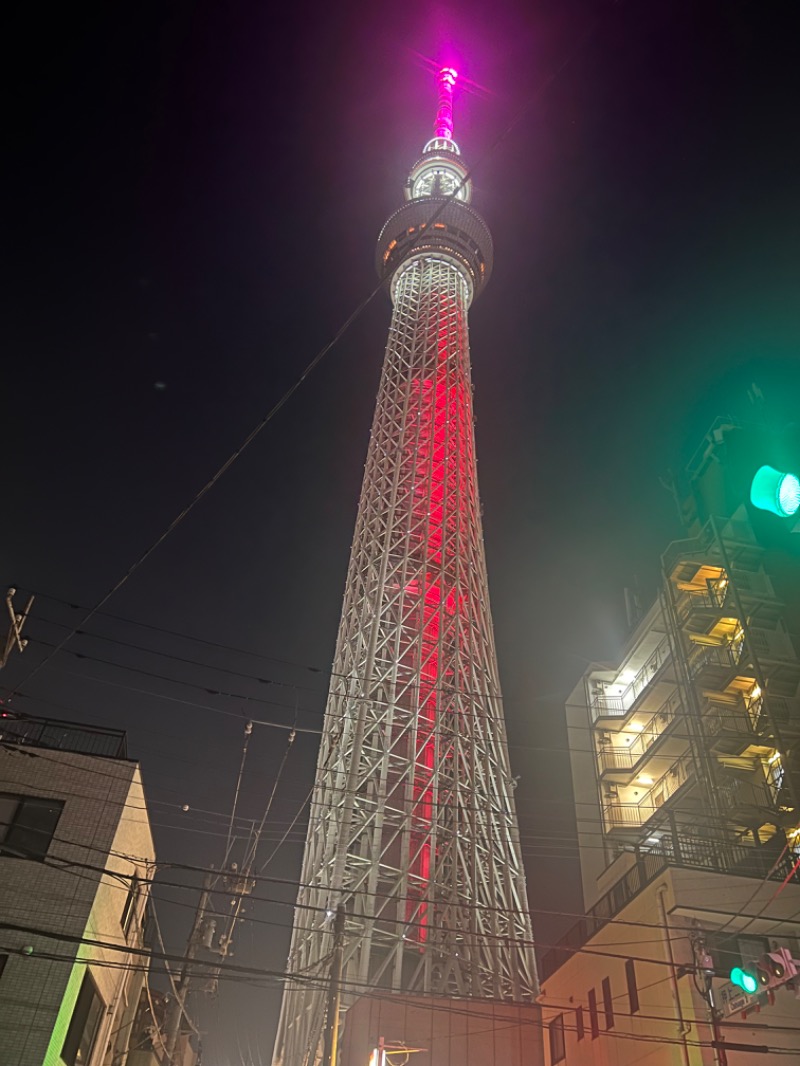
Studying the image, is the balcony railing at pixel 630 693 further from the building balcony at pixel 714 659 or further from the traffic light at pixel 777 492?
the traffic light at pixel 777 492

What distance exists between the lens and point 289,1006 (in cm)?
2303

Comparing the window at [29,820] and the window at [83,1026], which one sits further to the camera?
the window at [29,820]

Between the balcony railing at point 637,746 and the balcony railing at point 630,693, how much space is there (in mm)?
1268

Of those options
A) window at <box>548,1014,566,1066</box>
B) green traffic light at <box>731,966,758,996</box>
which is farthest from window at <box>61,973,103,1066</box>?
green traffic light at <box>731,966,758,996</box>

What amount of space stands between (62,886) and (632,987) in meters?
12.3

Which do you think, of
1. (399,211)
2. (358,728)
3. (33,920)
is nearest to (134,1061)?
(358,728)

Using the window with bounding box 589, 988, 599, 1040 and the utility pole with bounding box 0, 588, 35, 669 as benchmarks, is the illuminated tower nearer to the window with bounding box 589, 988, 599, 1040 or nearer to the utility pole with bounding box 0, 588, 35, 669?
the window with bounding box 589, 988, 599, 1040

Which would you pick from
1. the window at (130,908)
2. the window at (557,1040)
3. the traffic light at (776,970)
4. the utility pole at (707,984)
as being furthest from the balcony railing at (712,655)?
the window at (130,908)

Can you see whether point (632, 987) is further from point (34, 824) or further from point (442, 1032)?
point (34, 824)

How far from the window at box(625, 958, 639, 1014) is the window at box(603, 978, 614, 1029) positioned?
31.7 inches

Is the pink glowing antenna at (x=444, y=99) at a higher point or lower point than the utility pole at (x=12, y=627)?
higher

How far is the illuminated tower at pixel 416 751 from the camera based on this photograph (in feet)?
71.2

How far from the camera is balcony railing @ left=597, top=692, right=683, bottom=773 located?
32531 millimetres

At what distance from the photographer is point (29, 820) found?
672 inches
